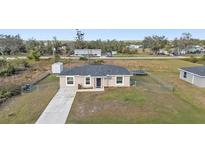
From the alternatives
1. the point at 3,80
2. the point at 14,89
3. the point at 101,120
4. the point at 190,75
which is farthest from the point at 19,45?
the point at 101,120

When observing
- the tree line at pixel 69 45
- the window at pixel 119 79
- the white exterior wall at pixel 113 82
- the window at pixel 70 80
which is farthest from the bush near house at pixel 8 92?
the tree line at pixel 69 45

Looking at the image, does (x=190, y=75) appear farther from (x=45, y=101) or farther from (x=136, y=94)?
(x=45, y=101)

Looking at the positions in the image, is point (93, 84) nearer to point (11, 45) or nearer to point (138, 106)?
point (138, 106)

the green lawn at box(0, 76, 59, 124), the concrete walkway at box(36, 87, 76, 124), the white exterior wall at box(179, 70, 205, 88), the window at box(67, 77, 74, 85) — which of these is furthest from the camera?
the white exterior wall at box(179, 70, 205, 88)

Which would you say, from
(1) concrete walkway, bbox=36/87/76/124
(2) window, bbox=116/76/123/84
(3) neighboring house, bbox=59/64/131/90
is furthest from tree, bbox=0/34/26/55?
(2) window, bbox=116/76/123/84

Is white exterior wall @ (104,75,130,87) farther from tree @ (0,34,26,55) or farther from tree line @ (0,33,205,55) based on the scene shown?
tree @ (0,34,26,55)

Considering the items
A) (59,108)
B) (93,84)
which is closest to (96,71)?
(93,84)

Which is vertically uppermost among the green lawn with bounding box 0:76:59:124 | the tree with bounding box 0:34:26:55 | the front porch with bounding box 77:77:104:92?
the tree with bounding box 0:34:26:55

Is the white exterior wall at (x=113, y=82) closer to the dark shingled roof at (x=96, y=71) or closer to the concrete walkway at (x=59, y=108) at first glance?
the dark shingled roof at (x=96, y=71)
